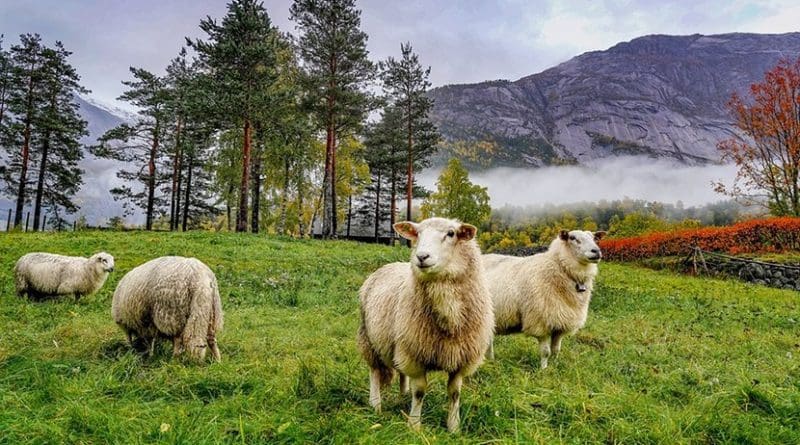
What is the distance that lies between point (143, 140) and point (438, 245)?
38.3m

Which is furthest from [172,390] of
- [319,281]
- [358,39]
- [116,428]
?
[358,39]

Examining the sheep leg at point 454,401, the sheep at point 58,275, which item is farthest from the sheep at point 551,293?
the sheep at point 58,275

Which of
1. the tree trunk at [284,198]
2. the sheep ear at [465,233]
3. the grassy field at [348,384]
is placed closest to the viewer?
the grassy field at [348,384]

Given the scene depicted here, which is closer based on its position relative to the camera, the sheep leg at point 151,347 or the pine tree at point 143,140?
the sheep leg at point 151,347

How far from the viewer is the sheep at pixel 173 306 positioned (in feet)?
18.1

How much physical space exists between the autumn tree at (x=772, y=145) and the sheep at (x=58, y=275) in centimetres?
3220

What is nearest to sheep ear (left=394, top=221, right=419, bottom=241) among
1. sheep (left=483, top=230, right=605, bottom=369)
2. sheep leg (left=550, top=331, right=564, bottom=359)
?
sheep (left=483, top=230, right=605, bottom=369)

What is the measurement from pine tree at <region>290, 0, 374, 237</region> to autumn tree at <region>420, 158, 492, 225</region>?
1353cm

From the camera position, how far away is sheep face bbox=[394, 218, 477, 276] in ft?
12.0

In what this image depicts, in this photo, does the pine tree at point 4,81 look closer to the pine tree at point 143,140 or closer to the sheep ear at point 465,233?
the pine tree at point 143,140

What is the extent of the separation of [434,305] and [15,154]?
42.1 m

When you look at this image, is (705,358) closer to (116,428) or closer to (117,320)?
(116,428)

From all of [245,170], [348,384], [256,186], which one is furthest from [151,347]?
[256,186]

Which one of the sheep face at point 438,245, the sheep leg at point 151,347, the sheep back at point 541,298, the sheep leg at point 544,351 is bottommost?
the sheep leg at point 544,351
